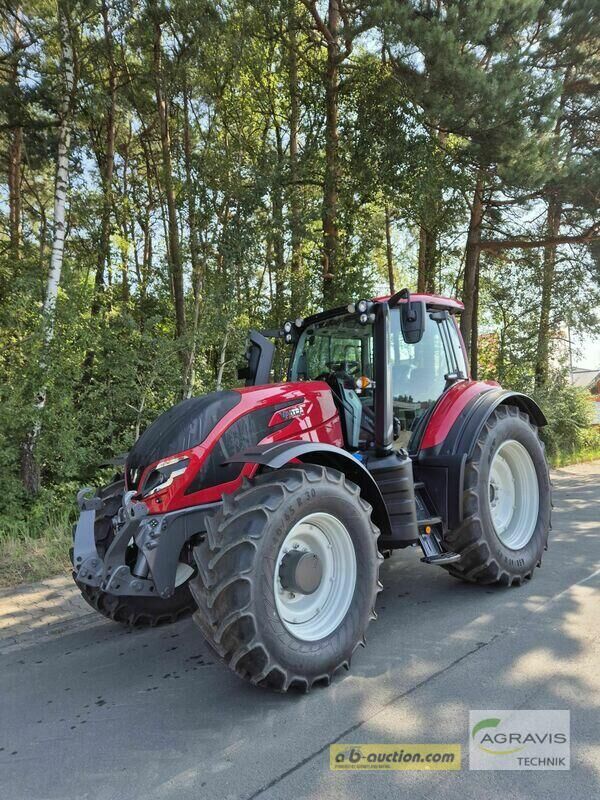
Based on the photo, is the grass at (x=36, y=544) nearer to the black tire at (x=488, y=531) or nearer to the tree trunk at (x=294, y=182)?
the black tire at (x=488, y=531)

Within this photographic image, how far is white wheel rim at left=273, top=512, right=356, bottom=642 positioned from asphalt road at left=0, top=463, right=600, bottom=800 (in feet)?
1.04

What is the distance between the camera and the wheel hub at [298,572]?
2916 mm

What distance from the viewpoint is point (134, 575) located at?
290 centimetres

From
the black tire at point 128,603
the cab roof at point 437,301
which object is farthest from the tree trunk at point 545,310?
the black tire at point 128,603

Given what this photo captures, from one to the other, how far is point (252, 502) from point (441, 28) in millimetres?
8289

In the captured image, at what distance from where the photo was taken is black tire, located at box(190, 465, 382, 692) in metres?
2.59

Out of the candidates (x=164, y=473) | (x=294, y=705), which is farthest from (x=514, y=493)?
(x=164, y=473)

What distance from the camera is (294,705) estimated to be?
109 inches

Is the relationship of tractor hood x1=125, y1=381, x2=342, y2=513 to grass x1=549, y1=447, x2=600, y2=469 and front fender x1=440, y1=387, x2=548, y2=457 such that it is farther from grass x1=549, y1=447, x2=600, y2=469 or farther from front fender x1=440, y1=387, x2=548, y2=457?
grass x1=549, y1=447, x2=600, y2=469

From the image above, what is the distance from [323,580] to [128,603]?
136 centimetres

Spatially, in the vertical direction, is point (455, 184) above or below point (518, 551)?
above

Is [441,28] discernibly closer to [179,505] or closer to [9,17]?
[9,17]

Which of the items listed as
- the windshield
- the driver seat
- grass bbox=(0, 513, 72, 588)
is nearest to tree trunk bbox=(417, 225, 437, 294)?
the windshield

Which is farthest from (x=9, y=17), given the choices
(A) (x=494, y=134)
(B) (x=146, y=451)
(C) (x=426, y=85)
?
(B) (x=146, y=451)
